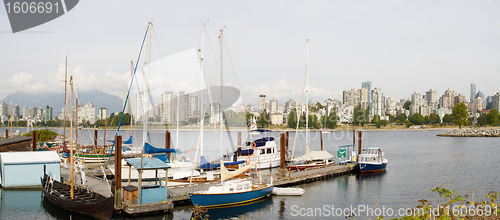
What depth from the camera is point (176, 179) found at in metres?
22.4

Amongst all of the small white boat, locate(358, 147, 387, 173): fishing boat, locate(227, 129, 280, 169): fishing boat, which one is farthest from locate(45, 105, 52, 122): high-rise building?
the small white boat

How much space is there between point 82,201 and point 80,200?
1.29 ft

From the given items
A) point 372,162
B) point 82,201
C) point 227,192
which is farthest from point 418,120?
point 82,201

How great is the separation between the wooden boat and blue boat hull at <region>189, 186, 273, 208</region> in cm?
442

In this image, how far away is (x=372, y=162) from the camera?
33219mm

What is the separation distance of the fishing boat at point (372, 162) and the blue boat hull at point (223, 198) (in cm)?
1594

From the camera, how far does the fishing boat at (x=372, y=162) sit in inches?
1296

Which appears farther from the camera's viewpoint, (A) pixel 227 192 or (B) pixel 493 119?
(B) pixel 493 119

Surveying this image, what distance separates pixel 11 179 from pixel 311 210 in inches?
836

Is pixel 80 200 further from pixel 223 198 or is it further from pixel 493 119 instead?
pixel 493 119

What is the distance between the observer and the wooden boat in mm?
15703

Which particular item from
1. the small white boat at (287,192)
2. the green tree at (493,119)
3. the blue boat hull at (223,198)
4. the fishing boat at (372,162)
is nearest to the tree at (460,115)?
the green tree at (493,119)

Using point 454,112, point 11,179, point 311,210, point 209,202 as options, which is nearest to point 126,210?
point 209,202

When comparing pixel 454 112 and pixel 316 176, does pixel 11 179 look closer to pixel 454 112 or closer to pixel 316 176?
pixel 316 176
